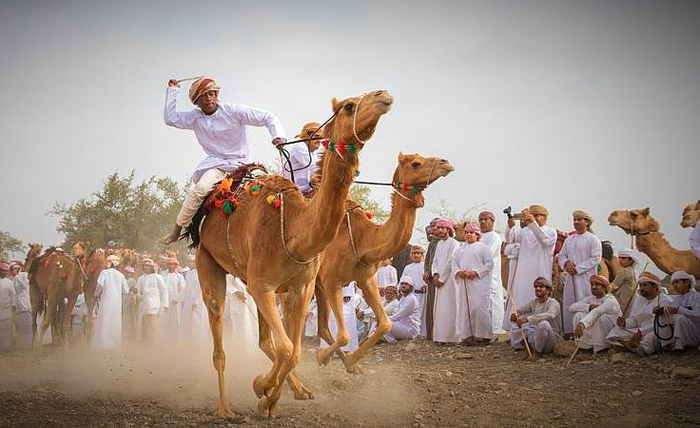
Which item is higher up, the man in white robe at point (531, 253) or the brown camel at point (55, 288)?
the man in white robe at point (531, 253)

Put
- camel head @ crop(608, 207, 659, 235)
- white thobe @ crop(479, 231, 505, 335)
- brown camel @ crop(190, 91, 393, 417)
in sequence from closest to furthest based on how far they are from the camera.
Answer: brown camel @ crop(190, 91, 393, 417), camel head @ crop(608, 207, 659, 235), white thobe @ crop(479, 231, 505, 335)

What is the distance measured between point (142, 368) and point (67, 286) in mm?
6212

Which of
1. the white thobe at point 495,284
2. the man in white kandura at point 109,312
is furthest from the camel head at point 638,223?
the man in white kandura at point 109,312

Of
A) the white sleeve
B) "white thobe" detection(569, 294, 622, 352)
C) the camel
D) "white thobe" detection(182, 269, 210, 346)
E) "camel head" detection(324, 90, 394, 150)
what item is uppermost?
the white sleeve

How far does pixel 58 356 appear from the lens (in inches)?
592

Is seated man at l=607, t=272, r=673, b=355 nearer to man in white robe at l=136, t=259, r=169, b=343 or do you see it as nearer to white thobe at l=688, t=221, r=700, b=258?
white thobe at l=688, t=221, r=700, b=258

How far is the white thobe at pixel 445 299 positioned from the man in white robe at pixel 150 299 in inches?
295

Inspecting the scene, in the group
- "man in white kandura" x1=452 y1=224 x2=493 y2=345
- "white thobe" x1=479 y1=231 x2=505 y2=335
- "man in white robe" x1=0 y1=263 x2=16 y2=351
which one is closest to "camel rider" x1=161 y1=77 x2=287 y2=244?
"man in white kandura" x1=452 y1=224 x2=493 y2=345

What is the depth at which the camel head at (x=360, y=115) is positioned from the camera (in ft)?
18.1

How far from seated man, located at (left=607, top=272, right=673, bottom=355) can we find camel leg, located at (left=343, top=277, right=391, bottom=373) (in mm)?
3664

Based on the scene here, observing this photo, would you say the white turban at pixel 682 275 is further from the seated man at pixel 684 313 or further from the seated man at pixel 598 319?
the seated man at pixel 598 319

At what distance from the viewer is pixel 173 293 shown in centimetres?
1908

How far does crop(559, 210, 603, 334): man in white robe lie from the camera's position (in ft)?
39.4

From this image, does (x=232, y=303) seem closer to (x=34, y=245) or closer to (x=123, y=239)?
(x=34, y=245)
